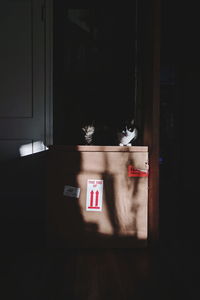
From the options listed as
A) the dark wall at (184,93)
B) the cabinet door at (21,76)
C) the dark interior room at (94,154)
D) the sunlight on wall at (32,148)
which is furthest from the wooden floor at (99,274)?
the dark wall at (184,93)

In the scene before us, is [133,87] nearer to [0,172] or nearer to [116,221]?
[116,221]

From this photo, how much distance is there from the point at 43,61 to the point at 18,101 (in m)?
0.41

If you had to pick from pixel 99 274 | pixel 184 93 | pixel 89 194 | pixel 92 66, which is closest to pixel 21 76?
pixel 92 66

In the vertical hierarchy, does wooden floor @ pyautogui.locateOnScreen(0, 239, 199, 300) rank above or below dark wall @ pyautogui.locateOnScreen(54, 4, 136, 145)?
below

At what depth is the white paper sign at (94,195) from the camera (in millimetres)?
1436

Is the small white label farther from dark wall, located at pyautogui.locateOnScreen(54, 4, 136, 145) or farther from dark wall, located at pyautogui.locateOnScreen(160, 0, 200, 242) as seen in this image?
dark wall, located at pyautogui.locateOnScreen(160, 0, 200, 242)

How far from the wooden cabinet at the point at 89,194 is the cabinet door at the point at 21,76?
2.65 ft

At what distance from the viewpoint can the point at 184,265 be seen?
130 cm

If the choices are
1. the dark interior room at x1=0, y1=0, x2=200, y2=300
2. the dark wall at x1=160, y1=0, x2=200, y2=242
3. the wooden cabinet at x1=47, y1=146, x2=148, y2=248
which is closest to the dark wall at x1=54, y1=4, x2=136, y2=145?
the dark interior room at x1=0, y1=0, x2=200, y2=300

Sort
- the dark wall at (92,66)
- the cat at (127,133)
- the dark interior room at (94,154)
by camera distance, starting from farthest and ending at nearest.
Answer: the dark wall at (92,66) < the cat at (127,133) < the dark interior room at (94,154)

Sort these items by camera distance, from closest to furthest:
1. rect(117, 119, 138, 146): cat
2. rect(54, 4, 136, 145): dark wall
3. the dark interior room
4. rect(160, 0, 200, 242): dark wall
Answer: the dark interior room, rect(117, 119, 138, 146): cat, rect(54, 4, 136, 145): dark wall, rect(160, 0, 200, 242): dark wall

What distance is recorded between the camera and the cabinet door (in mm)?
2119

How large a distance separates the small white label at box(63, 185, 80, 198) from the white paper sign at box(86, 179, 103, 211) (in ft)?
0.21

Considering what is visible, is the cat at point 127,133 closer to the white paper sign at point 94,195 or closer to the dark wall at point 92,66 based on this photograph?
the white paper sign at point 94,195
